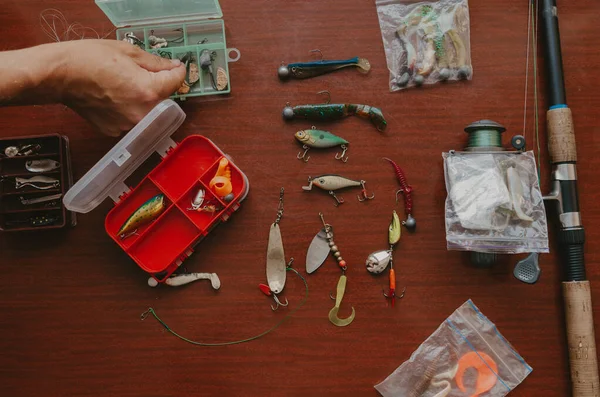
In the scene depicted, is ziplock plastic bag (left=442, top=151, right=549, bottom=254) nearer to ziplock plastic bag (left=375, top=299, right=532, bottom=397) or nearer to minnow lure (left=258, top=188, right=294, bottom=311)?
ziplock plastic bag (left=375, top=299, right=532, bottom=397)

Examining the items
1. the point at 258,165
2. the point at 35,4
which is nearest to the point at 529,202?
the point at 258,165

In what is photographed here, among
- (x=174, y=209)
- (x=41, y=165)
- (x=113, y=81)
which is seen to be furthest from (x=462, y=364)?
(x=41, y=165)

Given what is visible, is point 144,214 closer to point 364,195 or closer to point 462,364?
point 364,195

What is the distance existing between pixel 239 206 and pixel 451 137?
0.67 meters

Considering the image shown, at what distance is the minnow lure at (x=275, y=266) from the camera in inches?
56.9

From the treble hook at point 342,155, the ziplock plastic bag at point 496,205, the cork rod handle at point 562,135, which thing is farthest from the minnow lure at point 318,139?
the cork rod handle at point 562,135

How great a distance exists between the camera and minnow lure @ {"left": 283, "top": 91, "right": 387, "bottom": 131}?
4.71 feet

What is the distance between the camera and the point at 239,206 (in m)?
1.47

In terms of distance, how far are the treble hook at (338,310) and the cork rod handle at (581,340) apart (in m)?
0.62

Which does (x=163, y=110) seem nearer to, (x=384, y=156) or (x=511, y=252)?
(x=384, y=156)

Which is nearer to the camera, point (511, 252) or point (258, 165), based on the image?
point (511, 252)

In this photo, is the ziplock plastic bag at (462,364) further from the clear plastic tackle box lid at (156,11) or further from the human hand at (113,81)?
the clear plastic tackle box lid at (156,11)

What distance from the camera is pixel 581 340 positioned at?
1.37 metres

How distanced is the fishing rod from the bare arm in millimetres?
1080
